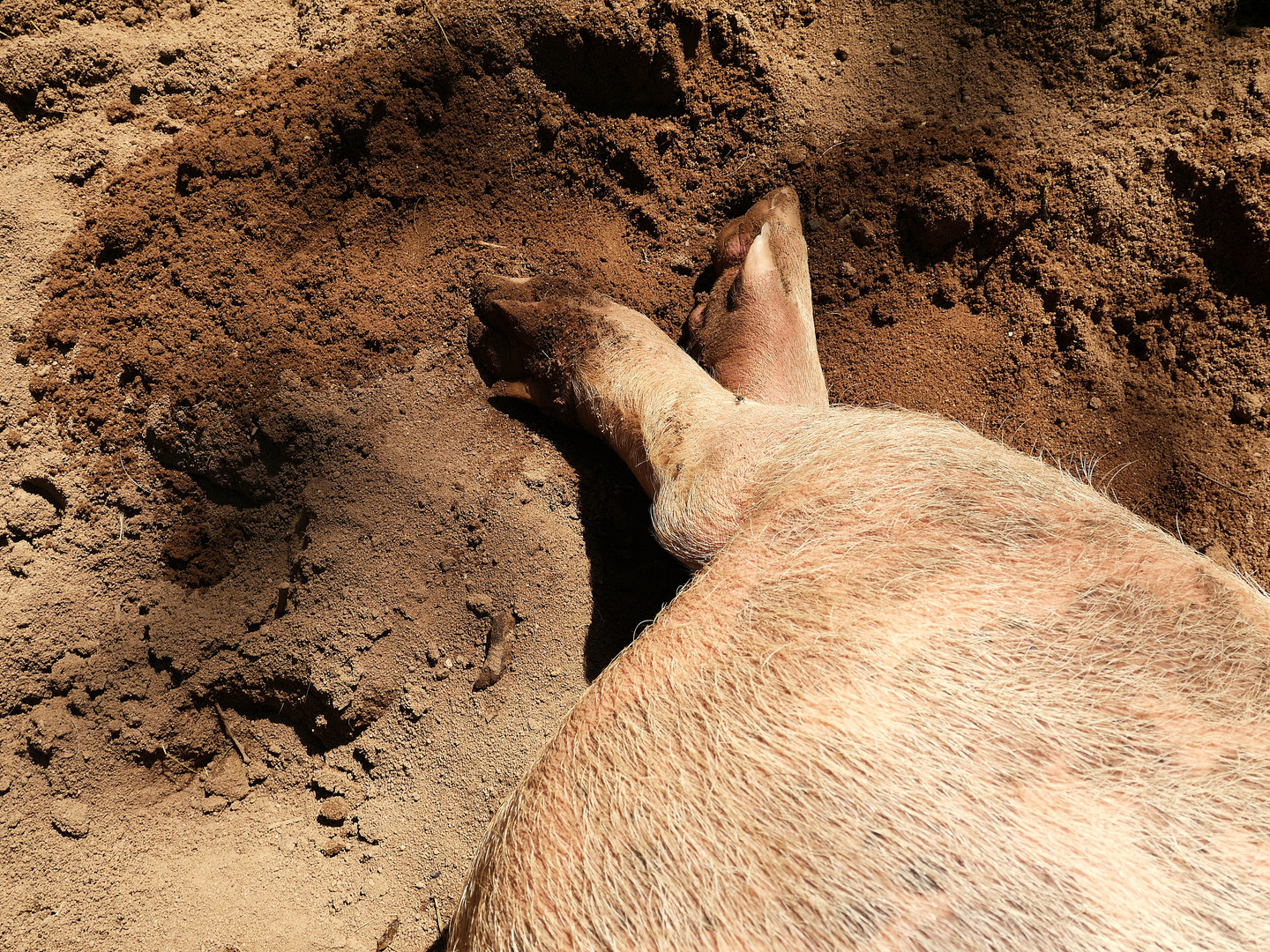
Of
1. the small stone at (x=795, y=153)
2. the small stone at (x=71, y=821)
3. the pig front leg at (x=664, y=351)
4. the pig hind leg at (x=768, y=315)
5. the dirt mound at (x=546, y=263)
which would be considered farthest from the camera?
the small stone at (x=795, y=153)

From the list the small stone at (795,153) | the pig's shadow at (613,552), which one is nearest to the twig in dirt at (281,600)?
the pig's shadow at (613,552)

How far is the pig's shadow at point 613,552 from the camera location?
1943 millimetres

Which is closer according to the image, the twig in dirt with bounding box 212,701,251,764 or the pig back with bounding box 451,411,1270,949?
the pig back with bounding box 451,411,1270,949

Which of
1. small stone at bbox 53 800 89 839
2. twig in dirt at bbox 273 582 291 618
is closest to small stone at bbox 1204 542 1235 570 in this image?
twig in dirt at bbox 273 582 291 618

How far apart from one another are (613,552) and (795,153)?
1.32m

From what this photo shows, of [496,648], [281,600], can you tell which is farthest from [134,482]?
[496,648]

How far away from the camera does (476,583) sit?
1.87 meters

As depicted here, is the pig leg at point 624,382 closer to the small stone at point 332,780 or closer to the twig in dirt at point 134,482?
the twig in dirt at point 134,482

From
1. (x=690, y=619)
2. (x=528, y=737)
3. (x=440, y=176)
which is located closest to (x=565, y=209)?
(x=440, y=176)

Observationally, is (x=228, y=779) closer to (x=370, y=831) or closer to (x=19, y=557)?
(x=370, y=831)

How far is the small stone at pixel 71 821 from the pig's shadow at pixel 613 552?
1263 millimetres

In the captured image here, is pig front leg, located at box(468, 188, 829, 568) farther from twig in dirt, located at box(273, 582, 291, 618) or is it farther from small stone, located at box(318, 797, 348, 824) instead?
small stone, located at box(318, 797, 348, 824)

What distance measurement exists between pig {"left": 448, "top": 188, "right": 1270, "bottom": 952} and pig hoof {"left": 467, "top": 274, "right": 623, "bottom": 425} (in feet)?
2.16

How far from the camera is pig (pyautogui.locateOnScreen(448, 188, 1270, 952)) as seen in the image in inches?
41.0
